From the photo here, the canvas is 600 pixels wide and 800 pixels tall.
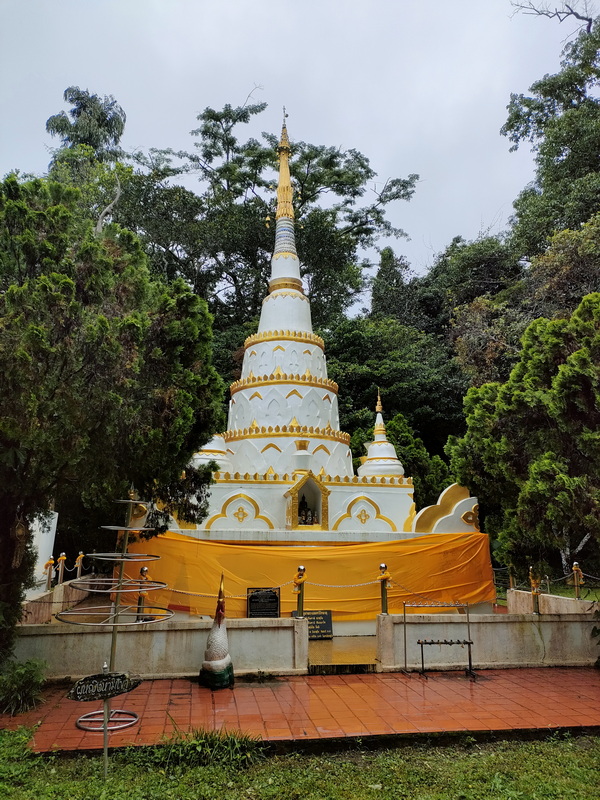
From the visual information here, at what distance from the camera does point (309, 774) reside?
16.5 feet

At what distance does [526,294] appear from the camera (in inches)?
942

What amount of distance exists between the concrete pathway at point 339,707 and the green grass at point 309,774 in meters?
0.27

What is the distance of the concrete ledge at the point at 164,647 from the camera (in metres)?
7.38

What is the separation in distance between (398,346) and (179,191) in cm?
1382

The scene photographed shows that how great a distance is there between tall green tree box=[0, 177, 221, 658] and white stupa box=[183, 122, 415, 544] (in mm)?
5924

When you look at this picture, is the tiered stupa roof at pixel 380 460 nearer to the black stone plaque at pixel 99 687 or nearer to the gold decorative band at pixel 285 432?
the gold decorative band at pixel 285 432

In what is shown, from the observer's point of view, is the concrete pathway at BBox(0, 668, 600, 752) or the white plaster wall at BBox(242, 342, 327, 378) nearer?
the concrete pathway at BBox(0, 668, 600, 752)

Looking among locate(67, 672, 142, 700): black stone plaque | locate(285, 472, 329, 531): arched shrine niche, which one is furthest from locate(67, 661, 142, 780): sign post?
locate(285, 472, 329, 531): arched shrine niche

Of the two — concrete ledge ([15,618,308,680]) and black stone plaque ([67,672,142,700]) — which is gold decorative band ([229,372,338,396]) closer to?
concrete ledge ([15,618,308,680])

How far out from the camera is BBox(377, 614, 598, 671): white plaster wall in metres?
8.38

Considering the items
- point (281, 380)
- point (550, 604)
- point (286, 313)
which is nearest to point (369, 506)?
point (281, 380)

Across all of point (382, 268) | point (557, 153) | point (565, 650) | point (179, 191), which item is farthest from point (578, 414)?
point (382, 268)

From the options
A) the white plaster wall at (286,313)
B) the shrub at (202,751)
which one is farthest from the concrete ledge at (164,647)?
the white plaster wall at (286,313)

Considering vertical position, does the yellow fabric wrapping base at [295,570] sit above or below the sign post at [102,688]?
above
